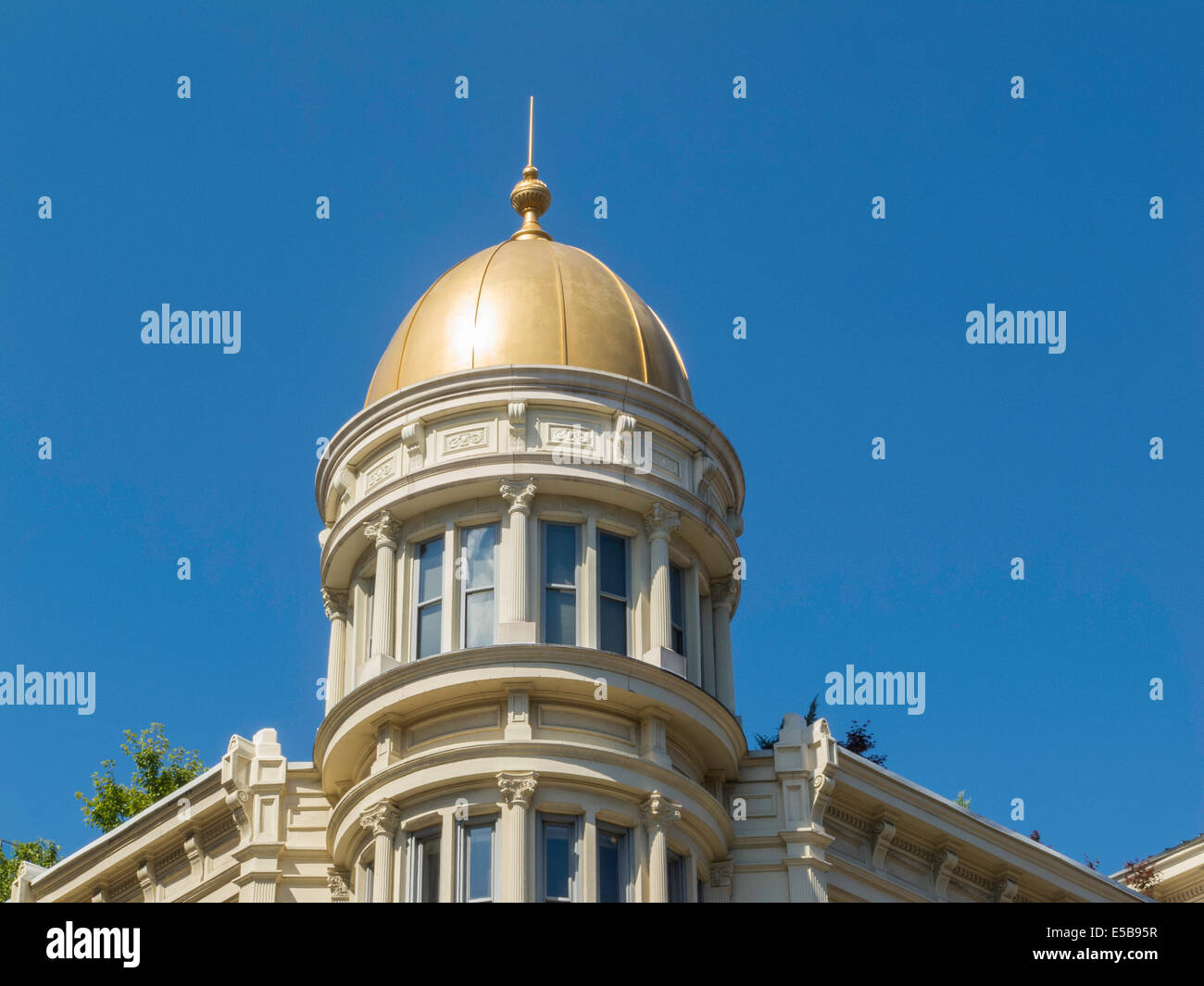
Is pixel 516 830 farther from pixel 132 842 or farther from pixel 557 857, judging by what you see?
pixel 132 842

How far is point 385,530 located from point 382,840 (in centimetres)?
504

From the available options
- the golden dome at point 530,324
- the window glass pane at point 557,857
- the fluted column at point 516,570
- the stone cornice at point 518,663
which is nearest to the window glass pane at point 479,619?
the fluted column at point 516,570

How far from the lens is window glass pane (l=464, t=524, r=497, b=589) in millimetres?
30766

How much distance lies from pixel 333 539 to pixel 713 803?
293 inches

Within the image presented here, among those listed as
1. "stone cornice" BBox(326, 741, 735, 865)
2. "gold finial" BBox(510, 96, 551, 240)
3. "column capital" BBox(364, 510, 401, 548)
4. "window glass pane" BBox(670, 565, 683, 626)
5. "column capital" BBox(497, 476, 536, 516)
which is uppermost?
"gold finial" BBox(510, 96, 551, 240)

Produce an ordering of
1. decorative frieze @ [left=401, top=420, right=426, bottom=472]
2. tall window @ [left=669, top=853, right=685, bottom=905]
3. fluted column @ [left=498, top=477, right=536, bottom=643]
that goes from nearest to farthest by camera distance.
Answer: tall window @ [left=669, top=853, right=685, bottom=905]
fluted column @ [left=498, top=477, right=536, bottom=643]
decorative frieze @ [left=401, top=420, right=426, bottom=472]

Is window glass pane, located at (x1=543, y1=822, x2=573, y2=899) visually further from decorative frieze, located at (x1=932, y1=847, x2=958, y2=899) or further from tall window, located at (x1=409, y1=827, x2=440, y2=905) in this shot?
decorative frieze, located at (x1=932, y1=847, x2=958, y2=899)

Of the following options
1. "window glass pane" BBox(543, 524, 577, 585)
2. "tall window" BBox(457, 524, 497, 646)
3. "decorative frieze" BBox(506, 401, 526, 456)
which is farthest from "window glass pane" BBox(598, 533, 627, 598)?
"decorative frieze" BBox(506, 401, 526, 456)

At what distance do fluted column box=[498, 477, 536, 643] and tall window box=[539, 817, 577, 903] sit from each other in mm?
2710

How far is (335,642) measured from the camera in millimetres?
33094

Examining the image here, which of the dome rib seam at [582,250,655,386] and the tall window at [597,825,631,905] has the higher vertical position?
the dome rib seam at [582,250,655,386]

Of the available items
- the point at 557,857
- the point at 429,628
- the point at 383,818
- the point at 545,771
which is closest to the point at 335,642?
the point at 429,628
